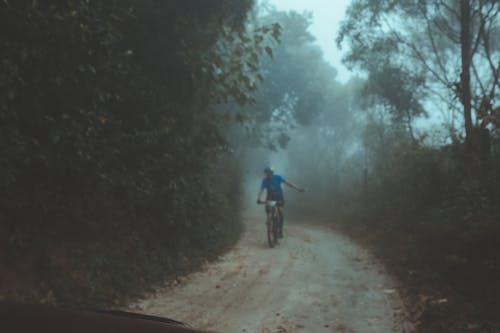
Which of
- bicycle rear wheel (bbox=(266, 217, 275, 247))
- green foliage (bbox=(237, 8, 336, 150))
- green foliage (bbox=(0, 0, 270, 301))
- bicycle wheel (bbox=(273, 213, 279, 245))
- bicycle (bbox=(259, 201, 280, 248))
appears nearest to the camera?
green foliage (bbox=(0, 0, 270, 301))

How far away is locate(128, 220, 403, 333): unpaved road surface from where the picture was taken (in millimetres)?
5020

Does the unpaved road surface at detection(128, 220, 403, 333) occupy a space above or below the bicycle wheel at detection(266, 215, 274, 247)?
below

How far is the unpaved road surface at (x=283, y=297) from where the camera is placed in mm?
5020

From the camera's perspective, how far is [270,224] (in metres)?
11.3

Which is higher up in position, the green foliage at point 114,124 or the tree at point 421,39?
the tree at point 421,39

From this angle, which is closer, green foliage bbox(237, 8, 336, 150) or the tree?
the tree

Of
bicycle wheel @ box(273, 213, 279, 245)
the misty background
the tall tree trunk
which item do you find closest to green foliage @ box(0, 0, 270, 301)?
the misty background

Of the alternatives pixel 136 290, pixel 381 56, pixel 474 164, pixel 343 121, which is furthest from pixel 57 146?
pixel 343 121

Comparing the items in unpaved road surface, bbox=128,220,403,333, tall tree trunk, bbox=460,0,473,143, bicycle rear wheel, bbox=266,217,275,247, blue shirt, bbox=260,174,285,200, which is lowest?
unpaved road surface, bbox=128,220,403,333

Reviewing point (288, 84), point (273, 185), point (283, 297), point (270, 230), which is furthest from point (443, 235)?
point (288, 84)

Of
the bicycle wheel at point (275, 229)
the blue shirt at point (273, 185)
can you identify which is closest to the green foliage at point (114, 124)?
the bicycle wheel at point (275, 229)

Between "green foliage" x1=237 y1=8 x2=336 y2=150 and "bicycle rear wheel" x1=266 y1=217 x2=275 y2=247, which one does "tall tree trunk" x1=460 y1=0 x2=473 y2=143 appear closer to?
"bicycle rear wheel" x1=266 y1=217 x2=275 y2=247

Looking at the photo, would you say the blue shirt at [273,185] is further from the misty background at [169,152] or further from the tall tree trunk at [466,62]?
the tall tree trunk at [466,62]

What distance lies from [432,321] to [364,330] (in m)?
0.88
